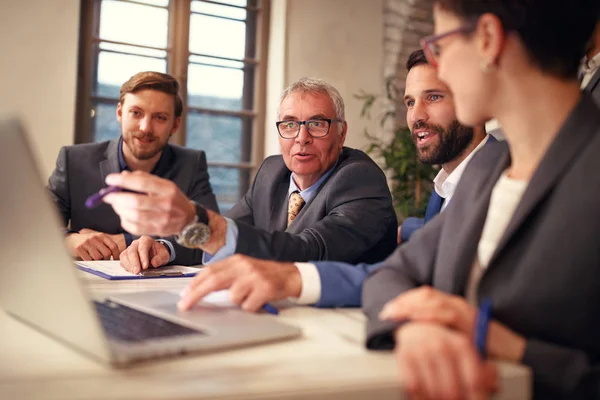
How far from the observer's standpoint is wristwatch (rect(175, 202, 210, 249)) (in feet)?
4.49

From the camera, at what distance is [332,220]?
1.99 metres

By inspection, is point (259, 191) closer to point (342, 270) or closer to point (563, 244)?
point (342, 270)

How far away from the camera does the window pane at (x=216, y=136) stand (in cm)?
559

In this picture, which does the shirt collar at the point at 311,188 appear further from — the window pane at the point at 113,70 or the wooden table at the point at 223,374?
the window pane at the point at 113,70

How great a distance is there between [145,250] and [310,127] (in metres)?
1.01

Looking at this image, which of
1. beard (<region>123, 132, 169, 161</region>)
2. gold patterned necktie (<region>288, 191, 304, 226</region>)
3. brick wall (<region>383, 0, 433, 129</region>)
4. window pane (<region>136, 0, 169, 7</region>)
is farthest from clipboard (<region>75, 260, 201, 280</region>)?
brick wall (<region>383, 0, 433, 129</region>)

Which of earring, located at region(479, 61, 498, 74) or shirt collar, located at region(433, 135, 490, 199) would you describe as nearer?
earring, located at region(479, 61, 498, 74)

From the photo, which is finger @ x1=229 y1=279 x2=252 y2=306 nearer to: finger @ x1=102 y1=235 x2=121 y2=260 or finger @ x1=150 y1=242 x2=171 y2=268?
finger @ x1=150 y1=242 x2=171 y2=268

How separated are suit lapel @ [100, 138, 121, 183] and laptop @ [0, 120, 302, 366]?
7.43ft

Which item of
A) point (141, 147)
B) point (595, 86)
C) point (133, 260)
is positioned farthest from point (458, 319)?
point (141, 147)

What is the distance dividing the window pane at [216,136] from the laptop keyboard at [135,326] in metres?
4.67

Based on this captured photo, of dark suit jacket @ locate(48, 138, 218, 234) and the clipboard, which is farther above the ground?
dark suit jacket @ locate(48, 138, 218, 234)

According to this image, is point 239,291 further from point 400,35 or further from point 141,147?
point 400,35

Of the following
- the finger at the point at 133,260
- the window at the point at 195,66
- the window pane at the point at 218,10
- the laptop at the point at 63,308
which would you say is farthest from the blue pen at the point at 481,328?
the window pane at the point at 218,10
